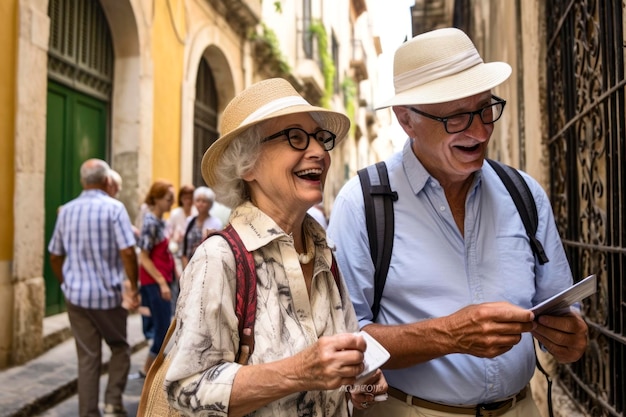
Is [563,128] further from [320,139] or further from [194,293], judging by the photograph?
[194,293]

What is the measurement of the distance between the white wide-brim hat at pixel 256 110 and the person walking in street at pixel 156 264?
4237 mm

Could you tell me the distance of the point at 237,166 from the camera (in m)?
1.79

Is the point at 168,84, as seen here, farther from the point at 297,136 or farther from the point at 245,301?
the point at 245,301

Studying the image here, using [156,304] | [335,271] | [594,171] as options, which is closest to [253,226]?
[335,271]

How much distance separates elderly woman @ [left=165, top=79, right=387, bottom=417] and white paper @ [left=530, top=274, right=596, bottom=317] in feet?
1.57

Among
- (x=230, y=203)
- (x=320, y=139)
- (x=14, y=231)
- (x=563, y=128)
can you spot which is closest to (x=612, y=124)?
(x=563, y=128)

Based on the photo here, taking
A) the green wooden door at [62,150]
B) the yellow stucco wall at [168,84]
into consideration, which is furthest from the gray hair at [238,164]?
the yellow stucco wall at [168,84]

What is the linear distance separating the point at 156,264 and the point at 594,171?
396 centimetres

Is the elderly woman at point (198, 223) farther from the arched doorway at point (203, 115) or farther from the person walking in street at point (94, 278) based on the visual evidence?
the arched doorway at point (203, 115)

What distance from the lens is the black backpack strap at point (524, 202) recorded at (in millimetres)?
2074

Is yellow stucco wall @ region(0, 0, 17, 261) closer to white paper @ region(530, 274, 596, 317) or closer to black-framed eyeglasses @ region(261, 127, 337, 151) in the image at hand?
black-framed eyeglasses @ region(261, 127, 337, 151)

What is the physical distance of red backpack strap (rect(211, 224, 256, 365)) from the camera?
159 centimetres

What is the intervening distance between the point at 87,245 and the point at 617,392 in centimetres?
354

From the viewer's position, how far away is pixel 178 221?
7.34 m
